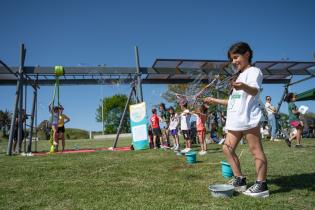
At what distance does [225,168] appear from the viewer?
16.5ft

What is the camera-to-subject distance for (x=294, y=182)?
14.4ft

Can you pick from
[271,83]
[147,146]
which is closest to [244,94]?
[147,146]

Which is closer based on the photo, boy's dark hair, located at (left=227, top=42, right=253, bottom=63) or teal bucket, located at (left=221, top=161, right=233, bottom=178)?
boy's dark hair, located at (left=227, top=42, right=253, bottom=63)

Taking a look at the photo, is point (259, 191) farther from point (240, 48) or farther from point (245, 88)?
point (240, 48)

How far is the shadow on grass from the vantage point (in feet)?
13.2

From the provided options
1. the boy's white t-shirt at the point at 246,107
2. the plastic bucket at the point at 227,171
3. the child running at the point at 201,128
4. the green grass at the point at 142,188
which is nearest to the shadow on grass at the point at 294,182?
the green grass at the point at 142,188

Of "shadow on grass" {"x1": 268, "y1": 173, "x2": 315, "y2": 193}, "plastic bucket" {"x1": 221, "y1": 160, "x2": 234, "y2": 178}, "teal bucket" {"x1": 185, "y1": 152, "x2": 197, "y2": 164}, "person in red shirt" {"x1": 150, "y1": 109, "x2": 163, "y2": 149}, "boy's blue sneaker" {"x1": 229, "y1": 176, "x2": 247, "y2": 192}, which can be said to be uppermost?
"person in red shirt" {"x1": 150, "y1": 109, "x2": 163, "y2": 149}

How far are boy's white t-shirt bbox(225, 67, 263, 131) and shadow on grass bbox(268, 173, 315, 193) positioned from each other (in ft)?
3.38

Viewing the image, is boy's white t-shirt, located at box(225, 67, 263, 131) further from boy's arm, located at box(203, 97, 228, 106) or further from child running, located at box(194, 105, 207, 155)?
child running, located at box(194, 105, 207, 155)

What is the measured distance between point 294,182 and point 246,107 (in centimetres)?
157

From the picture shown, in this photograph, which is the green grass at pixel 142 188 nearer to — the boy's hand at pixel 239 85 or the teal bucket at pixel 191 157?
the teal bucket at pixel 191 157

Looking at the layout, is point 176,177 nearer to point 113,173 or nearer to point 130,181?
point 130,181

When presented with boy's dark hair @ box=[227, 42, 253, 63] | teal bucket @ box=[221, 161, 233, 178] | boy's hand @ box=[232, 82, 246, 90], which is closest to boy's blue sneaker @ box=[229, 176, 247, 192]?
teal bucket @ box=[221, 161, 233, 178]


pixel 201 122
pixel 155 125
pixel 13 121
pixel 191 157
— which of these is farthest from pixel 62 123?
pixel 191 157
